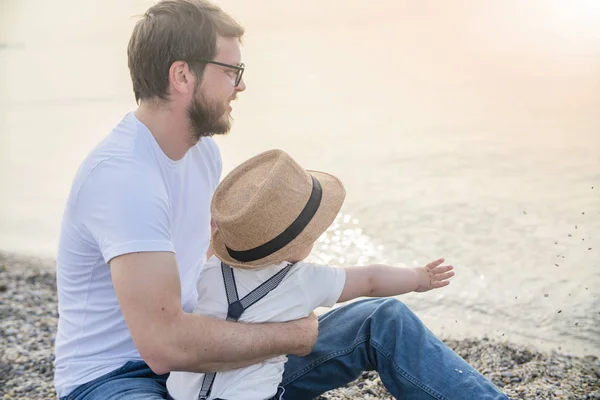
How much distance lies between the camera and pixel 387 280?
2.84 metres

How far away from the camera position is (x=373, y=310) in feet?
9.29

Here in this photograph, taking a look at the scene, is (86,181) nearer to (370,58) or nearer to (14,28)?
(370,58)

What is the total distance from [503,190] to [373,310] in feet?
15.6

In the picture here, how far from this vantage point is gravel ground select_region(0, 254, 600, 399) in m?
3.86

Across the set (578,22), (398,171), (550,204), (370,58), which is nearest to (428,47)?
(370,58)

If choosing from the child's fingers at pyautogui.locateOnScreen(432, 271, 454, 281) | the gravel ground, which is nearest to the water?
the gravel ground

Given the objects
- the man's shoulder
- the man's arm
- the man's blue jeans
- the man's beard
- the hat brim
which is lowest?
the man's blue jeans

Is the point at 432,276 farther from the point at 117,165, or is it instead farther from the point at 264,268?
the point at 117,165

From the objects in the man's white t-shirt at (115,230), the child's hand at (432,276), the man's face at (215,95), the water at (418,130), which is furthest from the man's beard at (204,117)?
the water at (418,130)

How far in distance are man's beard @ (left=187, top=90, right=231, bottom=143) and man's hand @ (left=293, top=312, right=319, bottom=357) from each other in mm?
785

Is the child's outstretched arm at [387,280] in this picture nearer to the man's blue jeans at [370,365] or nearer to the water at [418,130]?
the man's blue jeans at [370,365]

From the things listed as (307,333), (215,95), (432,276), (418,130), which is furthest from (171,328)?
(418,130)

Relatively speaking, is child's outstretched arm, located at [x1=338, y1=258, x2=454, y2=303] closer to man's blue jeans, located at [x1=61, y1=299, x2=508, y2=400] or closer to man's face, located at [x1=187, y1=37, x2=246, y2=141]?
man's blue jeans, located at [x1=61, y1=299, x2=508, y2=400]

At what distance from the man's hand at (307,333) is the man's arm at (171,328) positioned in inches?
3.6
